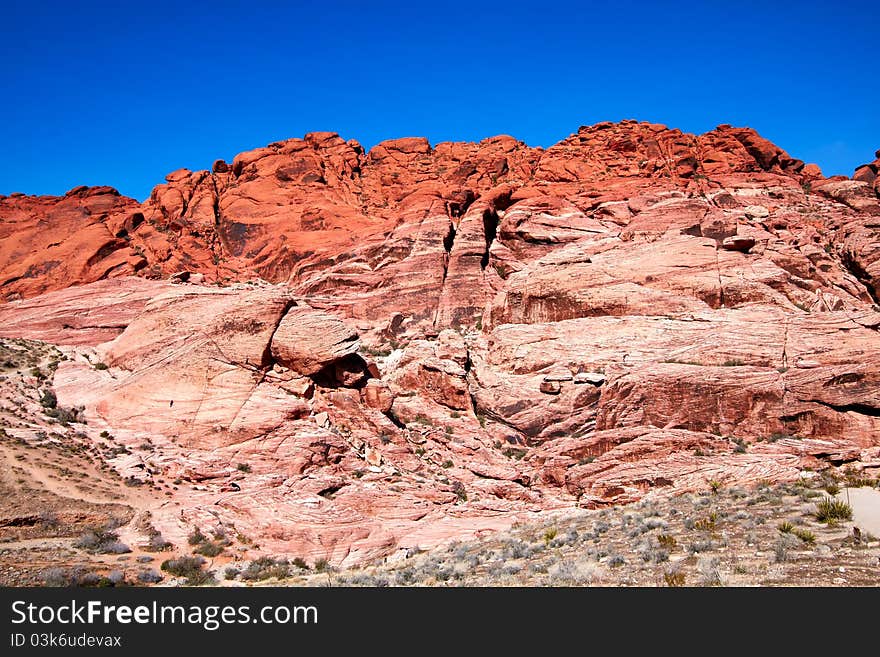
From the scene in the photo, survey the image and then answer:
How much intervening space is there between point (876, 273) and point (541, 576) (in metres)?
35.6

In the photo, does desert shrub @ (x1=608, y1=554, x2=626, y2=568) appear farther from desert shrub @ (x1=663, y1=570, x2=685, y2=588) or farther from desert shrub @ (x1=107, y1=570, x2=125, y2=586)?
desert shrub @ (x1=107, y1=570, x2=125, y2=586)

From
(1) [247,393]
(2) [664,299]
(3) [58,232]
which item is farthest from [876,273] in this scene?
(3) [58,232]

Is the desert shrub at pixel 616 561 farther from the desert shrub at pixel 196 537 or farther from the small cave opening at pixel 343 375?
the small cave opening at pixel 343 375

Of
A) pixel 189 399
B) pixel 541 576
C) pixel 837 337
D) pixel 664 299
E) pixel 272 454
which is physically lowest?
pixel 541 576

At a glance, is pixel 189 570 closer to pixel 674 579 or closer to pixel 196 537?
pixel 196 537

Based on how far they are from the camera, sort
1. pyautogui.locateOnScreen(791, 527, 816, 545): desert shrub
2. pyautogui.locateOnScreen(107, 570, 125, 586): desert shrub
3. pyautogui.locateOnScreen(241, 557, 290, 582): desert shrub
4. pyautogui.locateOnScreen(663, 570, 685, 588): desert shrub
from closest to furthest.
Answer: pyautogui.locateOnScreen(663, 570, 685, 588): desert shrub → pyautogui.locateOnScreen(791, 527, 816, 545): desert shrub → pyautogui.locateOnScreen(107, 570, 125, 586): desert shrub → pyautogui.locateOnScreen(241, 557, 290, 582): desert shrub

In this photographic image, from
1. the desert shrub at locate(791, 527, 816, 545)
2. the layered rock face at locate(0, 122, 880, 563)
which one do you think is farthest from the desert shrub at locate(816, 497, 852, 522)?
the layered rock face at locate(0, 122, 880, 563)

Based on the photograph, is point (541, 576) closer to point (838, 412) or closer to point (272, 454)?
point (272, 454)

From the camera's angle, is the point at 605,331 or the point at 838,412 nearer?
the point at 838,412

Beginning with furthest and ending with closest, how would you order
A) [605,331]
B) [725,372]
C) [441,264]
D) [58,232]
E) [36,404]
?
[58,232] → [441,264] → [605,331] → [725,372] → [36,404]

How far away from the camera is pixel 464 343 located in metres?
38.1

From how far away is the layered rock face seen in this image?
87.4 ft

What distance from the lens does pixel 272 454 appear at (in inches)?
1032

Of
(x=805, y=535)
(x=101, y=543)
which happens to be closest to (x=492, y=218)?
(x=101, y=543)
